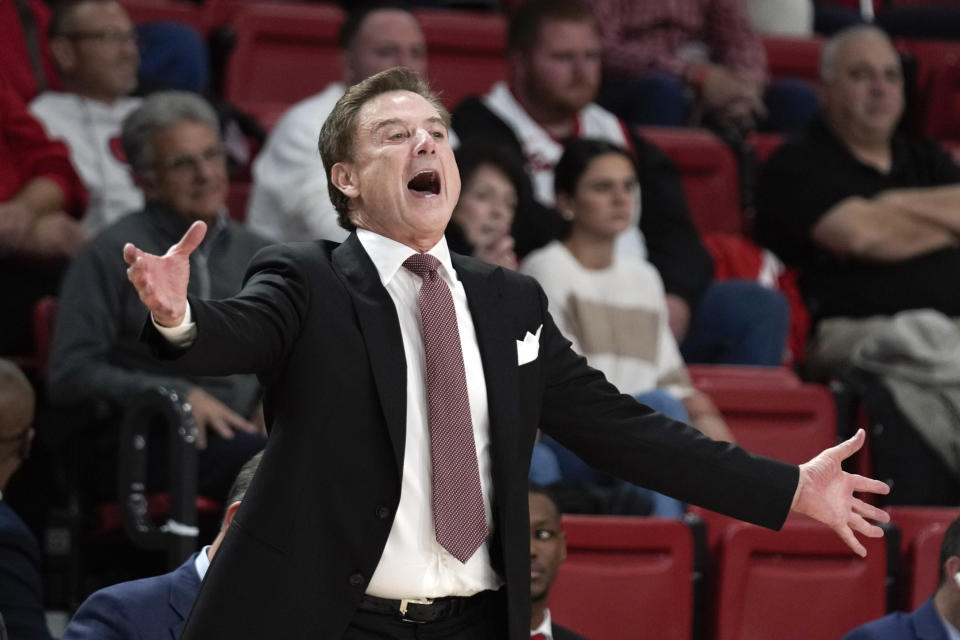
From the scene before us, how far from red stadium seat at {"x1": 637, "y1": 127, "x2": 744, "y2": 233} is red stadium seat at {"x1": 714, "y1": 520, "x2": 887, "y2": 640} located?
1.97 meters

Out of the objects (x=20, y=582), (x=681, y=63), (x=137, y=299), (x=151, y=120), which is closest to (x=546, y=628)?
(x=20, y=582)

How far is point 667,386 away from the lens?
3857 mm

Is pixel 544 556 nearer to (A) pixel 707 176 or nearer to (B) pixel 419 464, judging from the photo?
(B) pixel 419 464

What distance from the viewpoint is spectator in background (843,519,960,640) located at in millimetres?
2746

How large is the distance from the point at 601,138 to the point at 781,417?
96 cm

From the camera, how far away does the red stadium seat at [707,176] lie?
498 cm

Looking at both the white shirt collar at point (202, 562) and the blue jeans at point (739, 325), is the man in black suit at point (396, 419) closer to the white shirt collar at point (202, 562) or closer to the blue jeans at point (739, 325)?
the white shirt collar at point (202, 562)

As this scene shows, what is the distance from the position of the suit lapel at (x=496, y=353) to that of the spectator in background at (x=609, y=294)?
170cm

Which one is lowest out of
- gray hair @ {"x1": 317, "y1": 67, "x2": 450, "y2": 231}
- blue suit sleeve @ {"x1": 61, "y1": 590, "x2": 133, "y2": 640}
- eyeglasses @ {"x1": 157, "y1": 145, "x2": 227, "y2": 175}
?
blue suit sleeve @ {"x1": 61, "y1": 590, "x2": 133, "y2": 640}

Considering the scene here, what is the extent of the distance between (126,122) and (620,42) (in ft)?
6.52

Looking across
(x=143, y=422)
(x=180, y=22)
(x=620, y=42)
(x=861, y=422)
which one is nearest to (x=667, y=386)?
(x=861, y=422)

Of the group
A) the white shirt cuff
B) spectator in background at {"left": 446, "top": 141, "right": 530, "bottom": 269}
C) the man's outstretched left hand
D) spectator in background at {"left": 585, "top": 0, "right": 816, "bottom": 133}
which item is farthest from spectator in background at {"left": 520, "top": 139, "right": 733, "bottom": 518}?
the white shirt cuff

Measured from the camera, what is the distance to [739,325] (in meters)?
4.32

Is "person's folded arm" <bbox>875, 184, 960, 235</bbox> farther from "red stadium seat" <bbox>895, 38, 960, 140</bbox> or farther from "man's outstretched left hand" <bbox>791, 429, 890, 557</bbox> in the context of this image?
"man's outstretched left hand" <bbox>791, 429, 890, 557</bbox>
